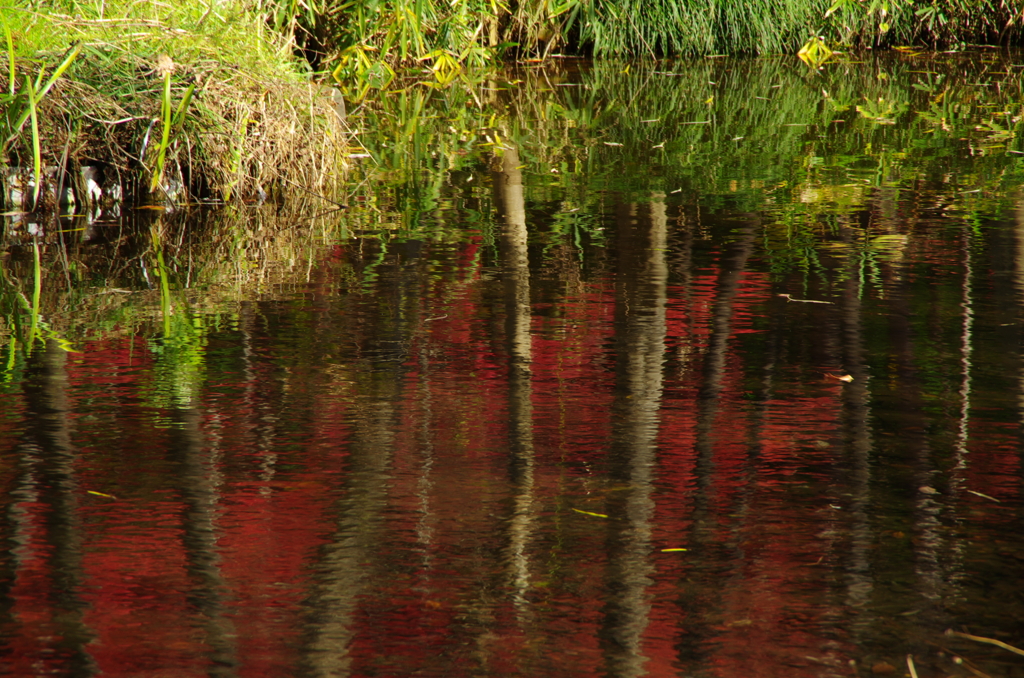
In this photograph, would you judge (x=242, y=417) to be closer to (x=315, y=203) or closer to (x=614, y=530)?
(x=614, y=530)

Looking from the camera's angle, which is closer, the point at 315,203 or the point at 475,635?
the point at 475,635

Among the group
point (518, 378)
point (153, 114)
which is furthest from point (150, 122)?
point (518, 378)

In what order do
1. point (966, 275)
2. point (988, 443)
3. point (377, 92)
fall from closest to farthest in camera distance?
point (988, 443), point (966, 275), point (377, 92)

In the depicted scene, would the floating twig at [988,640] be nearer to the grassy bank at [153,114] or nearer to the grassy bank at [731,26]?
the grassy bank at [153,114]

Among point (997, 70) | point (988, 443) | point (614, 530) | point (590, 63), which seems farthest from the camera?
point (590, 63)

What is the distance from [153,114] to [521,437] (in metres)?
4.04

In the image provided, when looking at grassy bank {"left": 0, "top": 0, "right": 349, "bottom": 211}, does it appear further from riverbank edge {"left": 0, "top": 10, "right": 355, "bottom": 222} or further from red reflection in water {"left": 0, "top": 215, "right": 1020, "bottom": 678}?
red reflection in water {"left": 0, "top": 215, "right": 1020, "bottom": 678}

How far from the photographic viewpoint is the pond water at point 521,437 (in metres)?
2.68

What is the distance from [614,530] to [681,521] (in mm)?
175

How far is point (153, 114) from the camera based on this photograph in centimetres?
690

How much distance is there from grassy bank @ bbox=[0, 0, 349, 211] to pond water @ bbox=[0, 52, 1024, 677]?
1.03 feet

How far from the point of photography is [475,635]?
8.70 ft

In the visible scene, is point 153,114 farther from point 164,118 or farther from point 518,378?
point 518,378

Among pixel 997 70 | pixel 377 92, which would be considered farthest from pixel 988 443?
pixel 997 70
